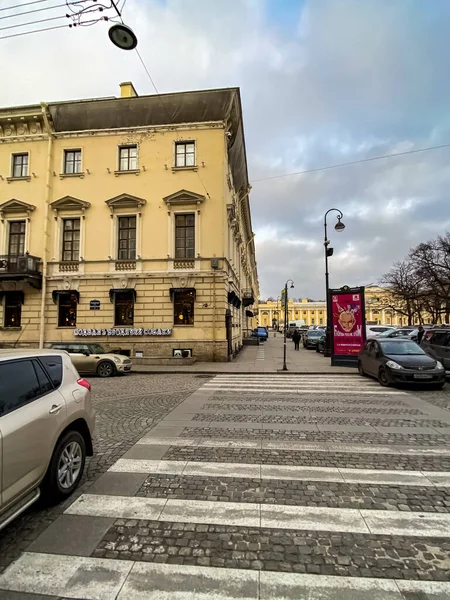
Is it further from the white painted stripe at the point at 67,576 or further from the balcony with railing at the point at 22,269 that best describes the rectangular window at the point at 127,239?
the white painted stripe at the point at 67,576

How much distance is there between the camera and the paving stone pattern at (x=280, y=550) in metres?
2.70

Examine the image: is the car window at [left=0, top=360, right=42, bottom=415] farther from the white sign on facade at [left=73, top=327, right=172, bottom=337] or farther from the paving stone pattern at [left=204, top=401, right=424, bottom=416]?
the white sign on facade at [left=73, top=327, right=172, bottom=337]

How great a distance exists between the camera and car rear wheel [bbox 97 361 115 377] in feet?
48.7

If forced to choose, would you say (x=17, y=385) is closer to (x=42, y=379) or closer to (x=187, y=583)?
(x=42, y=379)

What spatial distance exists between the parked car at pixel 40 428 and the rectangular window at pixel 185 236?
16.1m

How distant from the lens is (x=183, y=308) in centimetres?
1998

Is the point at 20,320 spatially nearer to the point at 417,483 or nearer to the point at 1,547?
the point at 1,547

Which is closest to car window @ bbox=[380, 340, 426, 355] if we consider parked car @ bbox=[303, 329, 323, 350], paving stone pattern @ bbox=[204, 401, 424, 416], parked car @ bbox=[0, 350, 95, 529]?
paving stone pattern @ bbox=[204, 401, 424, 416]

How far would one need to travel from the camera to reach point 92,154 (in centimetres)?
2112

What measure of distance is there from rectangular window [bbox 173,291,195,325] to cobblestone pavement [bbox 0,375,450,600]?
12950mm

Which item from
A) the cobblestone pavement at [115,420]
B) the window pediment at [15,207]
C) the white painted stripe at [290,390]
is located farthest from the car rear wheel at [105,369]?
the window pediment at [15,207]

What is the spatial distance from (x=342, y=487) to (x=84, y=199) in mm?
21163

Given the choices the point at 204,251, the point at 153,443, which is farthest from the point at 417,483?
the point at 204,251

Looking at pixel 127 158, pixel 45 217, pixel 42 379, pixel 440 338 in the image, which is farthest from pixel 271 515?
pixel 45 217
